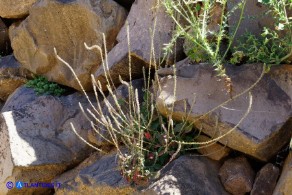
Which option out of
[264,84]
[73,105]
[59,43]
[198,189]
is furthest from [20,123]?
[264,84]

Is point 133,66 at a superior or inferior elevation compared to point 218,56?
inferior

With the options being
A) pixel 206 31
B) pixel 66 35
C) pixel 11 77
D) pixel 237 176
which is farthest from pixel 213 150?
pixel 11 77

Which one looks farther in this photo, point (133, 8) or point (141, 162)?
point (133, 8)

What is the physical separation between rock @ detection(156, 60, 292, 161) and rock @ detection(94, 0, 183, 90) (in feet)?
1.78

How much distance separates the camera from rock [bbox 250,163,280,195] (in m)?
3.28

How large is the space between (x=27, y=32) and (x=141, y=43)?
4.96 feet

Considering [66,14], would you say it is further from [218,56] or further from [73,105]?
[218,56]

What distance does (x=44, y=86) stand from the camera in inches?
207

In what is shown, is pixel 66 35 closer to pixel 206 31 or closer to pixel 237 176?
pixel 206 31

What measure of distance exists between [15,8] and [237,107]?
307 cm

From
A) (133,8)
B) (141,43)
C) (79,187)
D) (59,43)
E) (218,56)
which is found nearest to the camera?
(218,56)

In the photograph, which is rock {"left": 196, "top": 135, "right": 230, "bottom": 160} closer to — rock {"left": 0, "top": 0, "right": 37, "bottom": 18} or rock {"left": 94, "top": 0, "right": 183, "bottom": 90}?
rock {"left": 94, "top": 0, "right": 183, "bottom": 90}

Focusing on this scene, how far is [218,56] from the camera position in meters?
3.56

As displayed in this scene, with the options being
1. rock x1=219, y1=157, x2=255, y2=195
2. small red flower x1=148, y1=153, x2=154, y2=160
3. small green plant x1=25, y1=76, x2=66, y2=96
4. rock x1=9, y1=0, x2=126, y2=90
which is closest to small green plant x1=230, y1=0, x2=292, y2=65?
rock x1=219, y1=157, x2=255, y2=195
